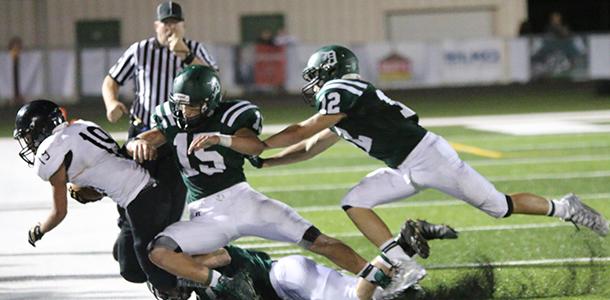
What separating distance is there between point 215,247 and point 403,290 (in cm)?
78

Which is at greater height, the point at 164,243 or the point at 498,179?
the point at 164,243

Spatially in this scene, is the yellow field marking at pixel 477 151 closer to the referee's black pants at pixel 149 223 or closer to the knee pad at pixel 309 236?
the referee's black pants at pixel 149 223

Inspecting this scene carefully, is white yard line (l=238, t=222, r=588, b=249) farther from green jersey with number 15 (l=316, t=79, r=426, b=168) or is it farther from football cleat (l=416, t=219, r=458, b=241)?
football cleat (l=416, t=219, r=458, b=241)

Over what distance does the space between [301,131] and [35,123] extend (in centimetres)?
111

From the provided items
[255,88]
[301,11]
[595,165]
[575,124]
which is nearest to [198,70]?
[595,165]

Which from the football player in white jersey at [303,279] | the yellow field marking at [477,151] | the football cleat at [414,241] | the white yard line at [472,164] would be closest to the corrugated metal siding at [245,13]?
the yellow field marking at [477,151]

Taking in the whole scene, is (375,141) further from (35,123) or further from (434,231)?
(35,123)

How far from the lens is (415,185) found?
5.45 metres

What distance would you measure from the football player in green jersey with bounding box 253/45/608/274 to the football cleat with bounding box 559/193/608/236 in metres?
0.50

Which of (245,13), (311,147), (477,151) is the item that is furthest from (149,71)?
(245,13)

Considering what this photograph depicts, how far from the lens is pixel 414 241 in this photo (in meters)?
4.88

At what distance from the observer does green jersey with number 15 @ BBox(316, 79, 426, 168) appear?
17.4ft

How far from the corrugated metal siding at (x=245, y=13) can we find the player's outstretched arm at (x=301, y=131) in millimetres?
19142

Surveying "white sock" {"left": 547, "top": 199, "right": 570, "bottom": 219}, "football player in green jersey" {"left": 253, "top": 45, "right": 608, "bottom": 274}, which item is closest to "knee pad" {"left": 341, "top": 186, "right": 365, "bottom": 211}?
"football player in green jersey" {"left": 253, "top": 45, "right": 608, "bottom": 274}
